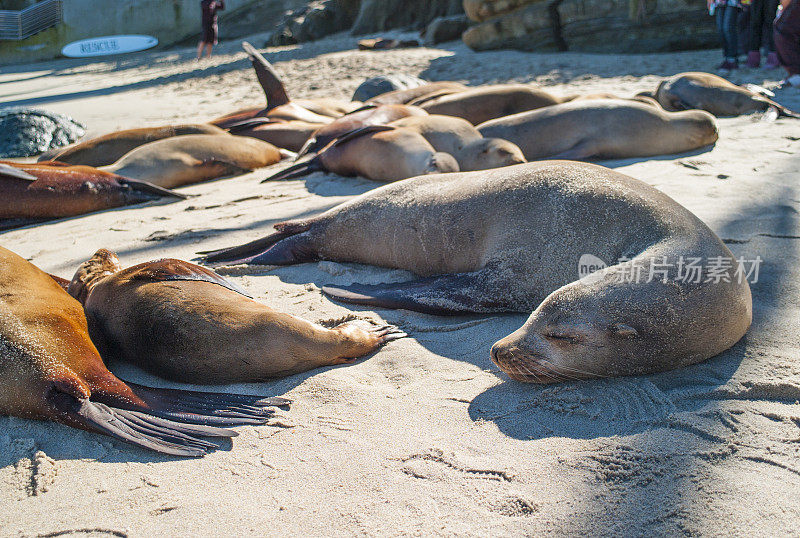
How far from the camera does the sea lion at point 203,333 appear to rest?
2506 millimetres

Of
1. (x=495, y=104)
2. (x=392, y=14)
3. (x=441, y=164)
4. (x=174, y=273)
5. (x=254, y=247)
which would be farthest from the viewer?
(x=392, y=14)

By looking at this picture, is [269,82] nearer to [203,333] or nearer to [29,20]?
[203,333]

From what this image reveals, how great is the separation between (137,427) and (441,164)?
320 centimetres

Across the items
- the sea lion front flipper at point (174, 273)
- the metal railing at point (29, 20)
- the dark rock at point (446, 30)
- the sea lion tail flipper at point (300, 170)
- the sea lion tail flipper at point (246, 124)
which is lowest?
the sea lion tail flipper at point (300, 170)

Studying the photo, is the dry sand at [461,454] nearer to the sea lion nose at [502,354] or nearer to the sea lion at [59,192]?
the sea lion nose at [502,354]

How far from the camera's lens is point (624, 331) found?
7.64ft

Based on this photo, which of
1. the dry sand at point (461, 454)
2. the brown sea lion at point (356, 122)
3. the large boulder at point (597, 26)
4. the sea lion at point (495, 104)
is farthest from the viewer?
the large boulder at point (597, 26)

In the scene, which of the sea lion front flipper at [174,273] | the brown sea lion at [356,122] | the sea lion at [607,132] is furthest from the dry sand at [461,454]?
the brown sea lion at [356,122]

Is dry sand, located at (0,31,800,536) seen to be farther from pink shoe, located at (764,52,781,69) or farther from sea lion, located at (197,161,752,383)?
pink shoe, located at (764,52,781,69)

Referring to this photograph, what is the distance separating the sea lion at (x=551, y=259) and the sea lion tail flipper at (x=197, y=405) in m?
0.83

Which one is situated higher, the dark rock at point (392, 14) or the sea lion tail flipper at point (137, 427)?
the dark rock at point (392, 14)

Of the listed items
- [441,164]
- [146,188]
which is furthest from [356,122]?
[146,188]

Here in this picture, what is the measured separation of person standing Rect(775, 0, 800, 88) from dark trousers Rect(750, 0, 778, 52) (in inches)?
54.3

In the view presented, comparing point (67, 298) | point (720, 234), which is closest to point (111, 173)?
point (67, 298)
